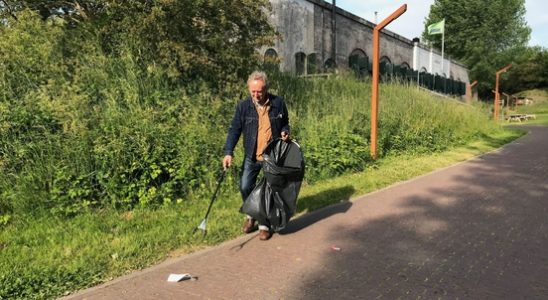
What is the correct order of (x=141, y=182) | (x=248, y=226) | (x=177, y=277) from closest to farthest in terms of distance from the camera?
(x=177, y=277) < (x=248, y=226) < (x=141, y=182)

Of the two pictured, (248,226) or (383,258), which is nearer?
(383,258)

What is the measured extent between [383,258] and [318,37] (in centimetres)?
1742

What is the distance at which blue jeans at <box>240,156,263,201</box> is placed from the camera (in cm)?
532

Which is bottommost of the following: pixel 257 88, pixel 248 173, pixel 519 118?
pixel 519 118

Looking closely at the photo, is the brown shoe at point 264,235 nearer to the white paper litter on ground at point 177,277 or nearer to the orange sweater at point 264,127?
the orange sweater at point 264,127

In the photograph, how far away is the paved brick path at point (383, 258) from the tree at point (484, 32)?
51.1 metres

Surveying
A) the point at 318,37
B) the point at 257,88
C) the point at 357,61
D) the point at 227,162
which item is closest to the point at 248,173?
the point at 227,162

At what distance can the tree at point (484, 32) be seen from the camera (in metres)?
52.8

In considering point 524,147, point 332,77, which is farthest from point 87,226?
point 524,147

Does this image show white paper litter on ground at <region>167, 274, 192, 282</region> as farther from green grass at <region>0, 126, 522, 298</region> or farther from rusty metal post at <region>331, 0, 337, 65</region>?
rusty metal post at <region>331, 0, 337, 65</region>

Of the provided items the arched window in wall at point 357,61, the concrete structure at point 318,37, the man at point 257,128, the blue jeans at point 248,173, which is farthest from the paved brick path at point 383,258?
the arched window in wall at point 357,61

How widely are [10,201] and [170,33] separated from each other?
4.07 metres

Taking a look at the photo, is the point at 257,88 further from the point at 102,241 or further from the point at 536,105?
the point at 536,105

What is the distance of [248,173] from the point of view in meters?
5.35
